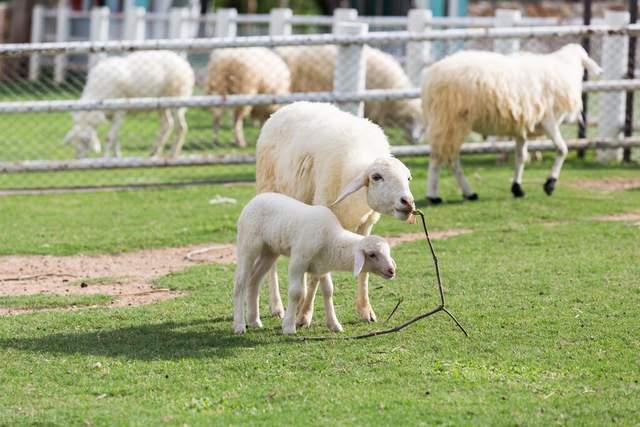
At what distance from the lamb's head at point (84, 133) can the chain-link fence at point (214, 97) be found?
15 mm

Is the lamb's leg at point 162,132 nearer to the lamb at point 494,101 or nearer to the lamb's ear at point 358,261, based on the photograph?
the lamb at point 494,101

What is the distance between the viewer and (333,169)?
22.1 ft

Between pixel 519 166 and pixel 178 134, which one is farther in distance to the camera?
pixel 178 134

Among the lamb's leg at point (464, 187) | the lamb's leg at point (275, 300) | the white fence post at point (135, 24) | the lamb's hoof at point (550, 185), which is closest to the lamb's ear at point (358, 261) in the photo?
the lamb's leg at point (275, 300)

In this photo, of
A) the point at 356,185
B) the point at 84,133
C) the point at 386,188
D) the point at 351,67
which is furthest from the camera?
the point at 84,133

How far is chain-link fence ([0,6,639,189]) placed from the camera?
1174 cm

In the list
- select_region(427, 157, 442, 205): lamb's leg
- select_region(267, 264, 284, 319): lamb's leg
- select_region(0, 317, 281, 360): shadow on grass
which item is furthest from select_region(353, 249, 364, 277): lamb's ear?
select_region(427, 157, 442, 205): lamb's leg

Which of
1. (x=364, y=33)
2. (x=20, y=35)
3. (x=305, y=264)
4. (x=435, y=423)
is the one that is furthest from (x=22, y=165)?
(x=20, y=35)

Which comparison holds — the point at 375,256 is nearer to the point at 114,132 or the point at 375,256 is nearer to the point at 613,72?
the point at 613,72

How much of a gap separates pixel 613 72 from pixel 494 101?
10.9ft

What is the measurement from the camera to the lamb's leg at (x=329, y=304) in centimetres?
655

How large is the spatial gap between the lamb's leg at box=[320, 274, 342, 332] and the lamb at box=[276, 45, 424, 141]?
30.6 feet

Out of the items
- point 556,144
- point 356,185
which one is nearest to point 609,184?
point 556,144

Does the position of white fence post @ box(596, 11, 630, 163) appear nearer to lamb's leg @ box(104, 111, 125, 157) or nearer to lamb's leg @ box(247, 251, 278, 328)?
lamb's leg @ box(104, 111, 125, 157)
